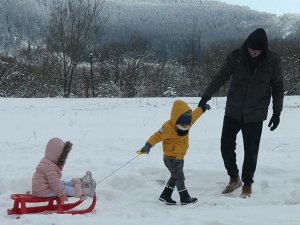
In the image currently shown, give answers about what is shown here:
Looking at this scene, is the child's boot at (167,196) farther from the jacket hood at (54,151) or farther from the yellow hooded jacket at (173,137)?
the jacket hood at (54,151)

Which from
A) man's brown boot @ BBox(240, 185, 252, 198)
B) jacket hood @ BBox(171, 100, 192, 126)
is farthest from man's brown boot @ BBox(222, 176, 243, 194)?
jacket hood @ BBox(171, 100, 192, 126)

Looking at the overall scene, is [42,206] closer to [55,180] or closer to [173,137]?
[55,180]

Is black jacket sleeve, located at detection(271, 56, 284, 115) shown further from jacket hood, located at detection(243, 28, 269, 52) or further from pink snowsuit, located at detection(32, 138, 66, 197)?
pink snowsuit, located at detection(32, 138, 66, 197)

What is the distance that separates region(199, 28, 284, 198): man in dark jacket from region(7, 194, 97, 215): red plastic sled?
1.91m

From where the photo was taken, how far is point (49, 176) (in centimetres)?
465

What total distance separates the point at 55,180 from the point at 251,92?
2554 millimetres

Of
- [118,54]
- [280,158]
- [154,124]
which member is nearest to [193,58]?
[118,54]

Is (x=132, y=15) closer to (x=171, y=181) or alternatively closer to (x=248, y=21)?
(x=248, y=21)

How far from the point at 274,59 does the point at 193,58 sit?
51.9 metres

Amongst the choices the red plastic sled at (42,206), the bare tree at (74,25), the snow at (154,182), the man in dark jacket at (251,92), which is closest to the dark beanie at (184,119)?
the man in dark jacket at (251,92)

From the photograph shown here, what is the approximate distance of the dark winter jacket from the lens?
496 cm

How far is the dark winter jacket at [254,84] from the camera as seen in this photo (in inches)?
195

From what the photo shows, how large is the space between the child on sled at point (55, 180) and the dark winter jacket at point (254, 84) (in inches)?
80.3

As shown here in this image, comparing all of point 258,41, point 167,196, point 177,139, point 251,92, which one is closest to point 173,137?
point 177,139
